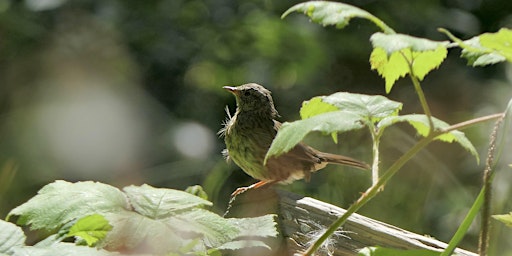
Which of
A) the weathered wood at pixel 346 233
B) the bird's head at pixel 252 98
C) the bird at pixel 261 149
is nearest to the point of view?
the weathered wood at pixel 346 233

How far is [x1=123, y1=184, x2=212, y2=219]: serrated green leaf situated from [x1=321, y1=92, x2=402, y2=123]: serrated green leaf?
0.22 meters

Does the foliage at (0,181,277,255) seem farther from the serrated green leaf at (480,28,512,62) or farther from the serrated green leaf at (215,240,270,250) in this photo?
the serrated green leaf at (480,28,512,62)

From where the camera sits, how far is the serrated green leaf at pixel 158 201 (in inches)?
45.0

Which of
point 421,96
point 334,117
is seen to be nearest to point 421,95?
point 421,96

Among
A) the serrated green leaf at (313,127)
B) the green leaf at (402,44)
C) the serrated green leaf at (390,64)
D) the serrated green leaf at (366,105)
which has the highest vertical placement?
the green leaf at (402,44)

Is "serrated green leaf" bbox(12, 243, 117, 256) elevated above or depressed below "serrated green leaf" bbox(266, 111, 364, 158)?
below

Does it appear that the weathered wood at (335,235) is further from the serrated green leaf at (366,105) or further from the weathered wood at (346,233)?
the serrated green leaf at (366,105)

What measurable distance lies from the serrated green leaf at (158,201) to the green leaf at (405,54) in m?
0.30

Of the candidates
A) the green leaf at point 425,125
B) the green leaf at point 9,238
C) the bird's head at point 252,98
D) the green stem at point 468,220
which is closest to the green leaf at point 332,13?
the green leaf at point 425,125

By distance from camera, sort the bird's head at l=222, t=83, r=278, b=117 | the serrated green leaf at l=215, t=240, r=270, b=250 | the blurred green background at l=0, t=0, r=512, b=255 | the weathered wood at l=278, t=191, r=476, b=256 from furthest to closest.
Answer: the blurred green background at l=0, t=0, r=512, b=255
the bird's head at l=222, t=83, r=278, b=117
the weathered wood at l=278, t=191, r=476, b=256
the serrated green leaf at l=215, t=240, r=270, b=250

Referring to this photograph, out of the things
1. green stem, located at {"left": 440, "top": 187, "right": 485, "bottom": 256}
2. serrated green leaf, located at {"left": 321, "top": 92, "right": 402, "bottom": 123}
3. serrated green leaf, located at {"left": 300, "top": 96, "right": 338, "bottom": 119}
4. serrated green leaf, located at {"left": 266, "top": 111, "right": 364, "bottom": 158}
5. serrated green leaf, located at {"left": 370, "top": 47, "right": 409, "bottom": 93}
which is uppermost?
serrated green leaf, located at {"left": 370, "top": 47, "right": 409, "bottom": 93}

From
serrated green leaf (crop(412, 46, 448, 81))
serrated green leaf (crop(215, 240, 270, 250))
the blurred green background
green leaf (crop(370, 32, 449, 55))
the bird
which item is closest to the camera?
green leaf (crop(370, 32, 449, 55))

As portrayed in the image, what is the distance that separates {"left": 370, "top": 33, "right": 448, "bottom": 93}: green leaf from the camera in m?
1.00

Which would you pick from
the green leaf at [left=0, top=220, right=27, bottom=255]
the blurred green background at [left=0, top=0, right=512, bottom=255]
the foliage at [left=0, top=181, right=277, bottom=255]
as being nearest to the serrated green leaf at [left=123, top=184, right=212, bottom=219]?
the foliage at [left=0, top=181, right=277, bottom=255]
